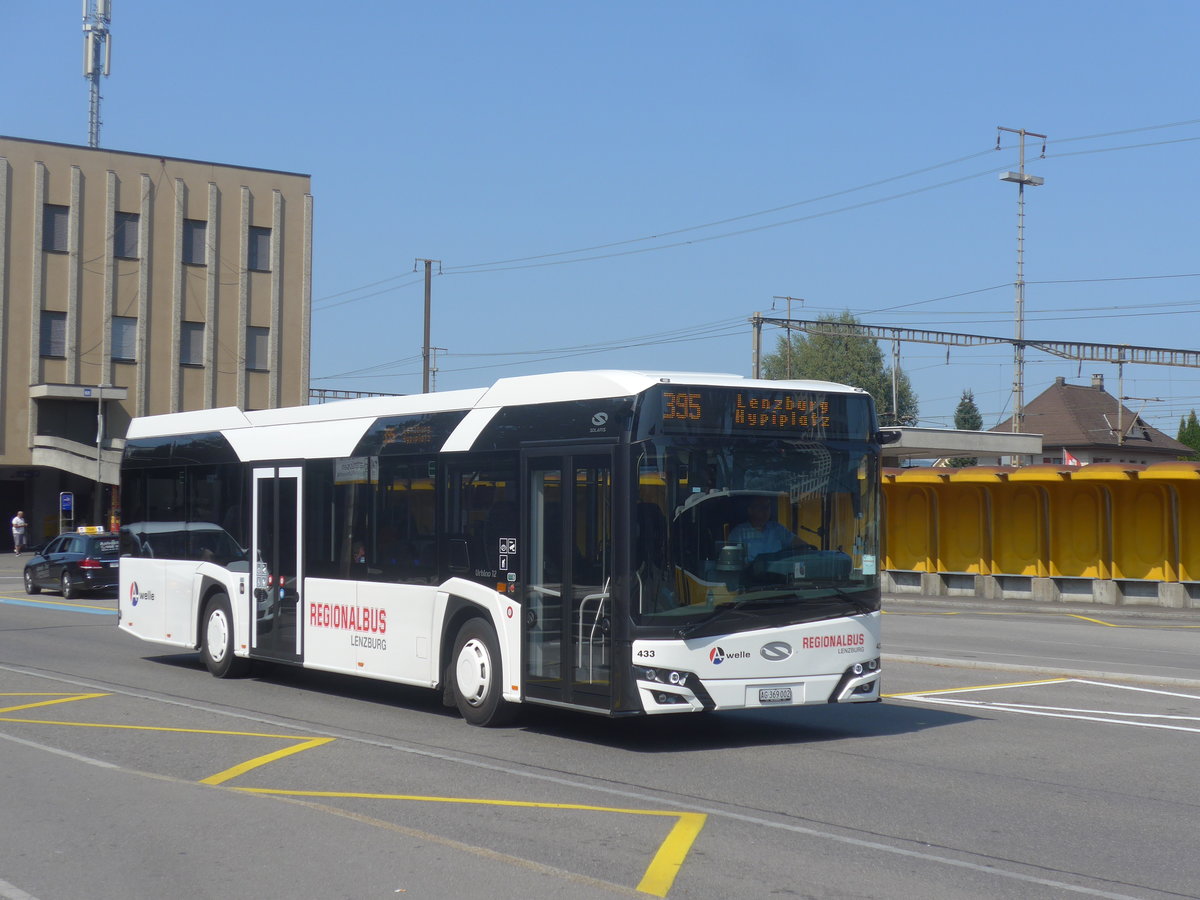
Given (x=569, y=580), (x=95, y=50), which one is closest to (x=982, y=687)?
(x=569, y=580)

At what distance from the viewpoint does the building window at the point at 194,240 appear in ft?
191

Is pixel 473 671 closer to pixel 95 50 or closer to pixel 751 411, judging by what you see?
pixel 751 411

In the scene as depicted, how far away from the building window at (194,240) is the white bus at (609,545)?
47710 mm

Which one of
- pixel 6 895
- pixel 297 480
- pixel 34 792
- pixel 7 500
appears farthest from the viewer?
pixel 7 500

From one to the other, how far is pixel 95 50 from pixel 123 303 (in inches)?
772

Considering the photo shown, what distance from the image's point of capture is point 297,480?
14133 mm

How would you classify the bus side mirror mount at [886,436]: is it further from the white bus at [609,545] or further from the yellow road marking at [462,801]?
the yellow road marking at [462,801]

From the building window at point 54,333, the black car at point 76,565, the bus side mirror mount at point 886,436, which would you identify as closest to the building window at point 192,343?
the building window at point 54,333

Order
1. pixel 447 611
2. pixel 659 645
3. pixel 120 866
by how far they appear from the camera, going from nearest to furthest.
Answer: pixel 120 866, pixel 659 645, pixel 447 611

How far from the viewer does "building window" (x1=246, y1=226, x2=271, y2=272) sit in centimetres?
5962

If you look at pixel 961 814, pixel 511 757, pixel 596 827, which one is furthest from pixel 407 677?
pixel 961 814

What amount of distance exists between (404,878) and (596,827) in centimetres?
143

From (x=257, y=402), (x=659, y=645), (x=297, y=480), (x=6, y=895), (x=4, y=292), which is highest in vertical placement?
(x=4, y=292)

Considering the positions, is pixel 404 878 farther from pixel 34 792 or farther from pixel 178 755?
pixel 178 755
